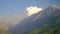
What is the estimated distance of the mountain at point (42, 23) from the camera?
6.46 m

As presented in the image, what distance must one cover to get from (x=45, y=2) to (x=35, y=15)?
2.88ft

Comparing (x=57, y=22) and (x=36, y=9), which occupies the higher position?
(x=36, y=9)

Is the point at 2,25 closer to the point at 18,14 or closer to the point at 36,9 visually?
the point at 18,14

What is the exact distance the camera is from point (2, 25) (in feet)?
20.8

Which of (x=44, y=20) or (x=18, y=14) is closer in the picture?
(x=18, y=14)

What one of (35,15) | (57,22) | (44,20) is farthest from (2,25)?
(57,22)

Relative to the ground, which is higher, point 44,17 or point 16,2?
point 16,2

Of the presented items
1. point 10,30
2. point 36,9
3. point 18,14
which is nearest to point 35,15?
point 36,9

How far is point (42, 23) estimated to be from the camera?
6.87 metres

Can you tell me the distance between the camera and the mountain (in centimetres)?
646

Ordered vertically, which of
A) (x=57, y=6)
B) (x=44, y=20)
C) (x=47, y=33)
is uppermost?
(x=57, y=6)

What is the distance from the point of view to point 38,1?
658cm

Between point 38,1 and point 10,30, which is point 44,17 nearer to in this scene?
point 38,1

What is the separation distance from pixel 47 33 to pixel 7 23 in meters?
2.33
